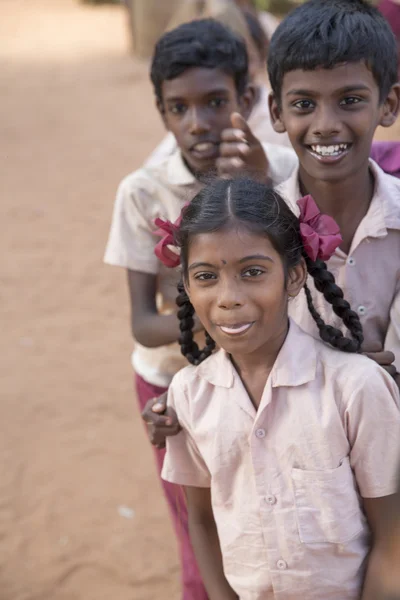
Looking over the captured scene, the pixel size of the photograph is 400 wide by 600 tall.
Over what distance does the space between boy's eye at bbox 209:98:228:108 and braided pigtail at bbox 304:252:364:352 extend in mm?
803

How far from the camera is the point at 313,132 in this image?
180 cm

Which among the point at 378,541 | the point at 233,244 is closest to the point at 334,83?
the point at 233,244

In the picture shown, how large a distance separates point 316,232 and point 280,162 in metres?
0.70

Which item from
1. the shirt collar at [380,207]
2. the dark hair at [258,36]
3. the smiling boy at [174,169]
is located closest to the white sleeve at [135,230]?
the smiling boy at [174,169]

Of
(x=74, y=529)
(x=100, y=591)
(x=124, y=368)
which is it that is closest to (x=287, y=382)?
Answer: (x=100, y=591)

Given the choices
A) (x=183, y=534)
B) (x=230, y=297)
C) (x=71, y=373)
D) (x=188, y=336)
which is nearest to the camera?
(x=230, y=297)

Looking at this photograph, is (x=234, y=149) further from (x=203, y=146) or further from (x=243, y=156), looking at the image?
(x=203, y=146)

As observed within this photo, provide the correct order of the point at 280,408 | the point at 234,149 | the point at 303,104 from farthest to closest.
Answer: the point at 234,149 → the point at 303,104 → the point at 280,408

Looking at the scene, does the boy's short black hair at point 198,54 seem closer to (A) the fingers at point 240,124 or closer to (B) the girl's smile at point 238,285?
(A) the fingers at point 240,124

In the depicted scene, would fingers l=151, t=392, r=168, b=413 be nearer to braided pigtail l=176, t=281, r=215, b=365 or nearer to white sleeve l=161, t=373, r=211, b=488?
white sleeve l=161, t=373, r=211, b=488

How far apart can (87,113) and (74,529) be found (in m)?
8.18

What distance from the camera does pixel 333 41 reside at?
5.79ft

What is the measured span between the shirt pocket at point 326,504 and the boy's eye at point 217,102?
116 centimetres

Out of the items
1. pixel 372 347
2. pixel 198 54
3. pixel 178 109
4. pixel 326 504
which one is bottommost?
pixel 326 504
